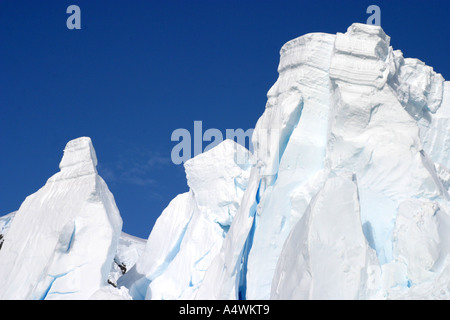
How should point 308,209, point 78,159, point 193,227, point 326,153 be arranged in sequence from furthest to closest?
point 193,227
point 78,159
point 326,153
point 308,209

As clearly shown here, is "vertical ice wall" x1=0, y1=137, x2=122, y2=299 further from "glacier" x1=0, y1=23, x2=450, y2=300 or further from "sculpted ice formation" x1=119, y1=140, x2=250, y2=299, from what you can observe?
"sculpted ice formation" x1=119, y1=140, x2=250, y2=299

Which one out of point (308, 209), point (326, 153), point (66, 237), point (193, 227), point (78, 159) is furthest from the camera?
point (193, 227)

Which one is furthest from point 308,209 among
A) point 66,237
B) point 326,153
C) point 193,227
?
point 193,227

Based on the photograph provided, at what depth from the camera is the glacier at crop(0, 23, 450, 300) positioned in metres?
14.8

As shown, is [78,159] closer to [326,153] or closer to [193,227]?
[193,227]

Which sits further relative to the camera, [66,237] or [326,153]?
[66,237]

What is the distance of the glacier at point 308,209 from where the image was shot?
14.8 m

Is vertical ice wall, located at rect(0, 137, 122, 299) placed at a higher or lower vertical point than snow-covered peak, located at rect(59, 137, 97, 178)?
lower

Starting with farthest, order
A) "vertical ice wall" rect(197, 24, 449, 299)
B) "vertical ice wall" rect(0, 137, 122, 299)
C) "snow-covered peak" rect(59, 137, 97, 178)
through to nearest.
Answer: "snow-covered peak" rect(59, 137, 97, 178) → "vertical ice wall" rect(0, 137, 122, 299) → "vertical ice wall" rect(197, 24, 449, 299)

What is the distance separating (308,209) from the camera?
15633 millimetres

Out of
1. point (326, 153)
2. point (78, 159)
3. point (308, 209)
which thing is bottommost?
point (308, 209)

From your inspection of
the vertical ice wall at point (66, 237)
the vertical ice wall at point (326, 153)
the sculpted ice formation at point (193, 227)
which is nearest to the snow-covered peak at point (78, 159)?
the vertical ice wall at point (66, 237)

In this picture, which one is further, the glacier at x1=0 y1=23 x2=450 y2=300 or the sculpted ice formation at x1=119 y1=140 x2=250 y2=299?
the sculpted ice formation at x1=119 y1=140 x2=250 y2=299

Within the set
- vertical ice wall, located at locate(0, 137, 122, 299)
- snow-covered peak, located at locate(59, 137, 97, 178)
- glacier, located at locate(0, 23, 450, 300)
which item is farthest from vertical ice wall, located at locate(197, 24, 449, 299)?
snow-covered peak, located at locate(59, 137, 97, 178)
